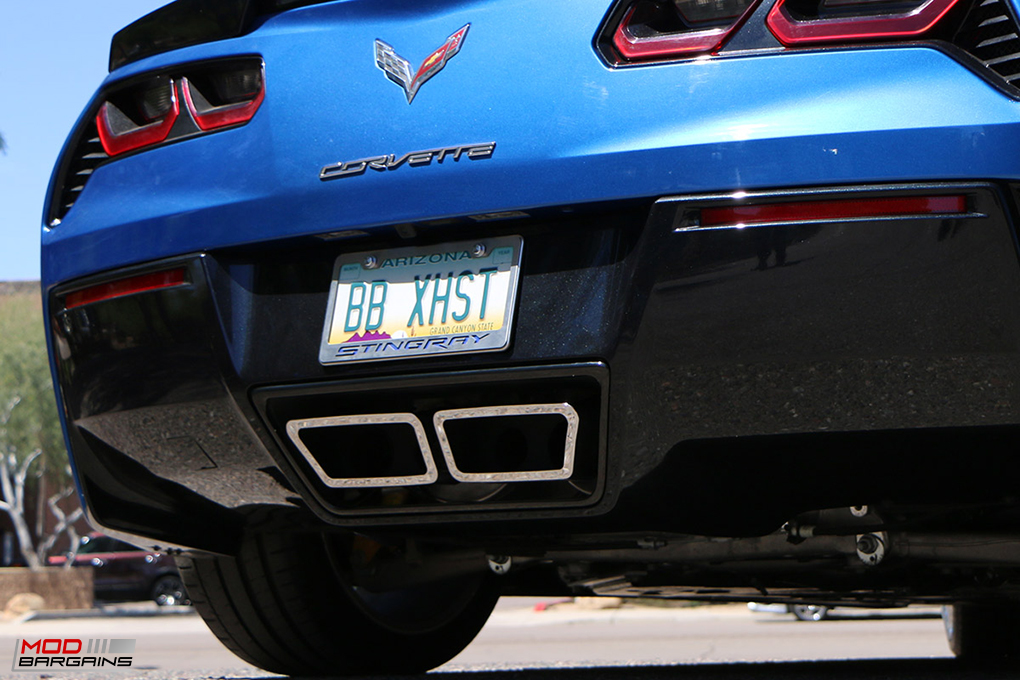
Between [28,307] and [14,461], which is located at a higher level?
[28,307]

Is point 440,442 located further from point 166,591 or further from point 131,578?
point 131,578

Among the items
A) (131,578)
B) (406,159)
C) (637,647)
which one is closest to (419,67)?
(406,159)

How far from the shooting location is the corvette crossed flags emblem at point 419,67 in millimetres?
1962

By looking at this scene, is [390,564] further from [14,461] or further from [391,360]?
[14,461]

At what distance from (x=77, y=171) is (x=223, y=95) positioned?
38 centimetres

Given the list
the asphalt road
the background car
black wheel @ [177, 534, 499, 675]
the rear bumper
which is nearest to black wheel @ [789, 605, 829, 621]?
the asphalt road

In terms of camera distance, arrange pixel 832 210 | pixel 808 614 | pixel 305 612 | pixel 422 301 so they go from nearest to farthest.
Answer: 1. pixel 832 210
2. pixel 422 301
3. pixel 305 612
4. pixel 808 614

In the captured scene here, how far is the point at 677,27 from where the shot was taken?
1844 millimetres

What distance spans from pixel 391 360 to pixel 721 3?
77 centimetres

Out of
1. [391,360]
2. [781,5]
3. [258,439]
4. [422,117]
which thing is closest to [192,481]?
[258,439]

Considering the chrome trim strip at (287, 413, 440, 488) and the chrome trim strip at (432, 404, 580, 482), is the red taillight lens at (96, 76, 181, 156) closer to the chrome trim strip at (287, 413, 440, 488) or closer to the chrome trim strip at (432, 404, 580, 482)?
the chrome trim strip at (287, 413, 440, 488)

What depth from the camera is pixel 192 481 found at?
2.26m

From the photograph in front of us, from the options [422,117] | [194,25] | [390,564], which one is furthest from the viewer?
[390,564]

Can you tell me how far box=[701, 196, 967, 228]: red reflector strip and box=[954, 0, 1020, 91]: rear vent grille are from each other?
0.64ft
